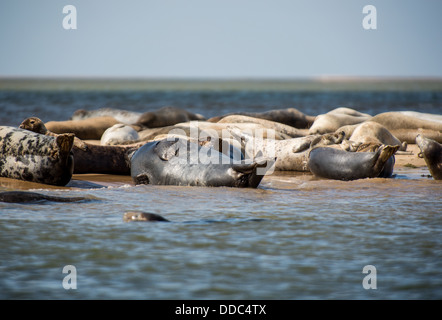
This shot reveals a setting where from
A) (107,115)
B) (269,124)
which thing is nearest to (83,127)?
(269,124)

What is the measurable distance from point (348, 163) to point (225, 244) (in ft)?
14.2

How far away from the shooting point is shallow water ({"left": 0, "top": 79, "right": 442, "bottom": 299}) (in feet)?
13.5

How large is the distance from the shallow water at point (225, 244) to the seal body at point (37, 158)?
0.37 meters

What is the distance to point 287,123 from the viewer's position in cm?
1545

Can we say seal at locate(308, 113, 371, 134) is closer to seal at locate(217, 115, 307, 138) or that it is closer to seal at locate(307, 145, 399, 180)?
seal at locate(217, 115, 307, 138)

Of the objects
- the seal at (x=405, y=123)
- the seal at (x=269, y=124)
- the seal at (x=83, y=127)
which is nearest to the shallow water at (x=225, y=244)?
the seal at (x=269, y=124)

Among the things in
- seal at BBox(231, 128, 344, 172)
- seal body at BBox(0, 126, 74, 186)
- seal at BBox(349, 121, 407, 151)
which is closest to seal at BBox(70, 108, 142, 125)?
seal at BBox(231, 128, 344, 172)

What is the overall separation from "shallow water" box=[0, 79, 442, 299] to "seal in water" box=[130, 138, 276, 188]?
22 cm

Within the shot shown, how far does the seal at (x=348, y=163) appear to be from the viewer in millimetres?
8838

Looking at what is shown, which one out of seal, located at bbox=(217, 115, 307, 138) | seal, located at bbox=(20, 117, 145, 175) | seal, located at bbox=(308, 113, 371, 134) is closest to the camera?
seal, located at bbox=(20, 117, 145, 175)

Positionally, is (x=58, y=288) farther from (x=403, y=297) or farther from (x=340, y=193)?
(x=340, y=193)

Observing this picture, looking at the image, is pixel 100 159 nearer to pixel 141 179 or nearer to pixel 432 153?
pixel 141 179
